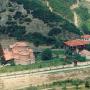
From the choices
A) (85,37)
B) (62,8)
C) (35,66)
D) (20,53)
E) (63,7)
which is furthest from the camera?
(63,7)

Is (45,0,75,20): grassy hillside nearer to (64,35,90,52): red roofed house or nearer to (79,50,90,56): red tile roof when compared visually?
(64,35,90,52): red roofed house

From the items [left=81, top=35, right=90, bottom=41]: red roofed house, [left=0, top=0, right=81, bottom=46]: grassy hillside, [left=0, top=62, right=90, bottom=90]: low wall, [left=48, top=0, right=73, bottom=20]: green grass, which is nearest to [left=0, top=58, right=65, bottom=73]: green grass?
[left=0, top=62, right=90, bottom=90]: low wall

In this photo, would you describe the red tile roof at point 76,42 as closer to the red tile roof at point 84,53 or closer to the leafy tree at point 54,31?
the red tile roof at point 84,53

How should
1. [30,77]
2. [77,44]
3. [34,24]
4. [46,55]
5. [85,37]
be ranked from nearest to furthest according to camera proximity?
[30,77] < [46,55] < [77,44] < [85,37] < [34,24]

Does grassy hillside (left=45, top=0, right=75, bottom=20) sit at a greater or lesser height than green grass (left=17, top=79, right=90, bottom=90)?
greater

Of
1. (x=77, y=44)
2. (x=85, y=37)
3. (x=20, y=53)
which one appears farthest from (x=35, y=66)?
(x=85, y=37)

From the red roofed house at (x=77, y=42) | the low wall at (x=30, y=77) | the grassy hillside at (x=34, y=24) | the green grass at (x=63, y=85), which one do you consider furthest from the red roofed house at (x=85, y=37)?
the green grass at (x=63, y=85)

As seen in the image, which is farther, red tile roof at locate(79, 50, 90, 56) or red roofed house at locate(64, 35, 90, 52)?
red roofed house at locate(64, 35, 90, 52)

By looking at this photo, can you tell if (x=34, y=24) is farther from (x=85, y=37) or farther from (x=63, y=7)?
(x=63, y=7)
